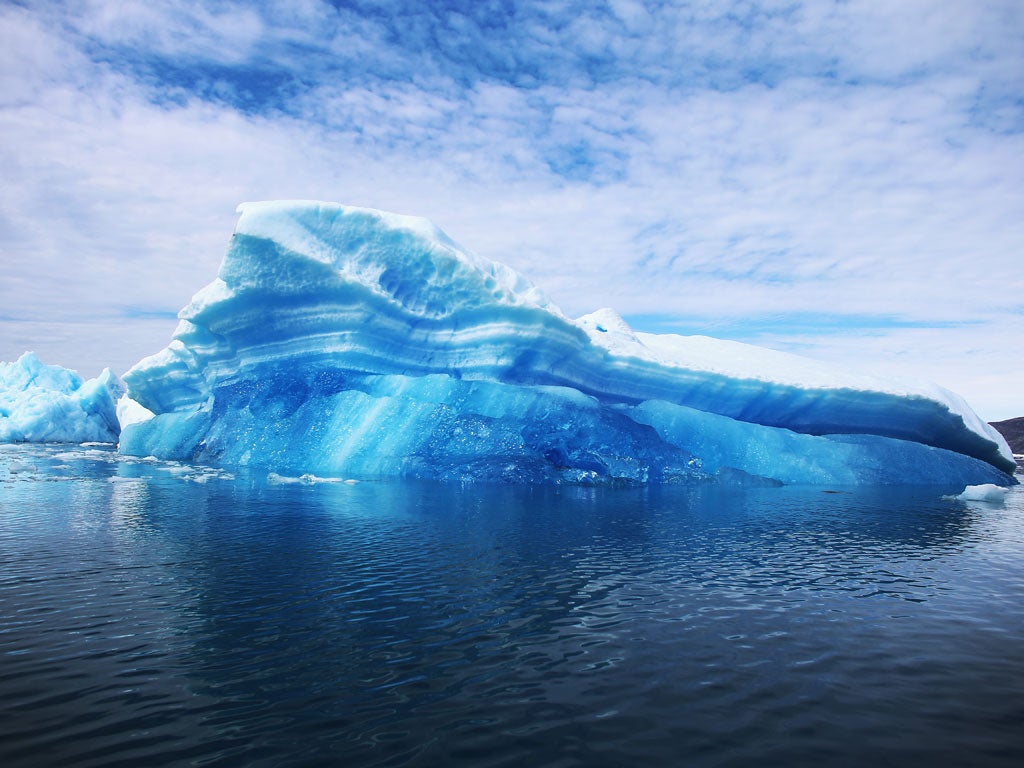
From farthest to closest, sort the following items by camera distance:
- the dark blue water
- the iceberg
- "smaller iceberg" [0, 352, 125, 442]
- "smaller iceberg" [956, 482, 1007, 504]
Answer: "smaller iceberg" [0, 352, 125, 442] < "smaller iceberg" [956, 482, 1007, 504] < the iceberg < the dark blue water

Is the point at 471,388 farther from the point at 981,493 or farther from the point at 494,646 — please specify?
the point at 981,493

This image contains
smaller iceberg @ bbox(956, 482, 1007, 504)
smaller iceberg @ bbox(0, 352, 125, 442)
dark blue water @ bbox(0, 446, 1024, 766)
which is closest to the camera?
dark blue water @ bbox(0, 446, 1024, 766)

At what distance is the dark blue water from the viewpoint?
401cm

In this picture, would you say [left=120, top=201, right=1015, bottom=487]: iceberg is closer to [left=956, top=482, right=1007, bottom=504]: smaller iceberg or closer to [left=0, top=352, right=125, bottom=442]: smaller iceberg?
[left=956, top=482, right=1007, bottom=504]: smaller iceberg

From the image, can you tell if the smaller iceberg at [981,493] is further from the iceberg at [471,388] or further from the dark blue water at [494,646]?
the dark blue water at [494,646]

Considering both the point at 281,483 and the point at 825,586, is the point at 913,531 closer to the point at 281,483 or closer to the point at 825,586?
the point at 825,586

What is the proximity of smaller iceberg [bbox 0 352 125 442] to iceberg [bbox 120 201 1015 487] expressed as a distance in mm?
25197

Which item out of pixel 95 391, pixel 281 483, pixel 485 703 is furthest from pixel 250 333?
pixel 95 391

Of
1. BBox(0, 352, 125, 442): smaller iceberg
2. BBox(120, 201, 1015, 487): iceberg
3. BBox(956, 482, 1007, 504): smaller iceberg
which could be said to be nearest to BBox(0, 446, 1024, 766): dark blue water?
BBox(120, 201, 1015, 487): iceberg

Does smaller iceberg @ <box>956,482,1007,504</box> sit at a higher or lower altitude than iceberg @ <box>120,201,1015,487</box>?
lower

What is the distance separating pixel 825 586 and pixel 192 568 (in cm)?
858

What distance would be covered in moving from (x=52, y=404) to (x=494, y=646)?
53131 millimetres

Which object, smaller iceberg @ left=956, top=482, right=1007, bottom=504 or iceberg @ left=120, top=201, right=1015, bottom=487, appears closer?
iceberg @ left=120, top=201, right=1015, bottom=487

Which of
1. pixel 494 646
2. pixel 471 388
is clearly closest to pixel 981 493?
pixel 471 388
